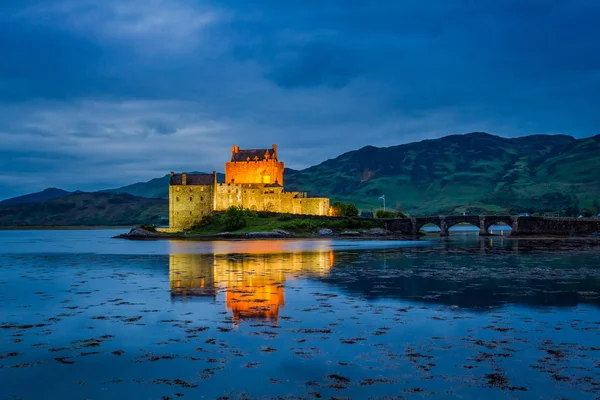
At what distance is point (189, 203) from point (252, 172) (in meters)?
18.7

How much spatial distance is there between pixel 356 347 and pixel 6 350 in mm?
9559

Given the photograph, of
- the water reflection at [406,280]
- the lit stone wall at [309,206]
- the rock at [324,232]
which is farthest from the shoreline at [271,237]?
the water reflection at [406,280]

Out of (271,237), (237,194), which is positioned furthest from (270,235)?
(237,194)

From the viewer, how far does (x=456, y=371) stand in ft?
42.9

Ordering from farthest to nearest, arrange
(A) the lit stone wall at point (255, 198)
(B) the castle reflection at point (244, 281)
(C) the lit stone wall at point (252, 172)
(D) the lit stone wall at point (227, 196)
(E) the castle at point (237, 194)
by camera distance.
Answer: (C) the lit stone wall at point (252, 172)
(A) the lit stone wall at point (255, 198)
(D) the lit stone wall at point (227, 196)
(E) the castle at point (237, 194)
(B) the castle reflection at point (244, 281)

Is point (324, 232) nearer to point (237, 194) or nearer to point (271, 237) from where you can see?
point (271, 237)

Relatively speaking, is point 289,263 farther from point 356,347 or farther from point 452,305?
point 356,347

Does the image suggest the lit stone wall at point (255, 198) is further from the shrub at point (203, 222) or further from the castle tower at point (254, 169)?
the castle tower at point (254, 169)

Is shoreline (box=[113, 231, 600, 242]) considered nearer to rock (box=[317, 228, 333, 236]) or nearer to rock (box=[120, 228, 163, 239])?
rock (box=[120, 228, 163, 239])

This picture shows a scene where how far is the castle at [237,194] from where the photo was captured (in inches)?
4326

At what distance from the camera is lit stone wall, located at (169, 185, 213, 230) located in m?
110

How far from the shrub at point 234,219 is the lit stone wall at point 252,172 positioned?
795 inches

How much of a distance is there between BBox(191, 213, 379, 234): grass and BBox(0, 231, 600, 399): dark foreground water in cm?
6895

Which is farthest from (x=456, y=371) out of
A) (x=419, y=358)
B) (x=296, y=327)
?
(x=296, y=327)
